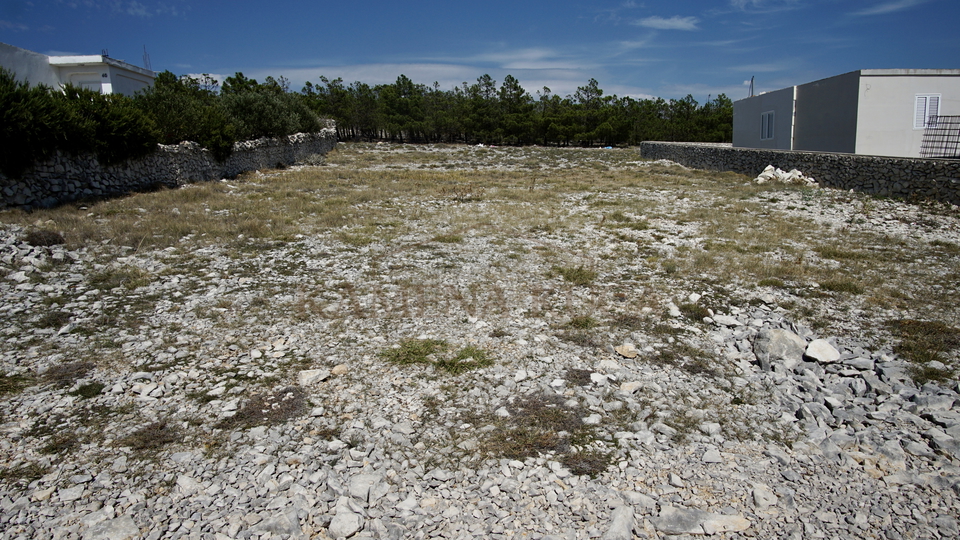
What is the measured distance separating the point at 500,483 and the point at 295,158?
39.1m

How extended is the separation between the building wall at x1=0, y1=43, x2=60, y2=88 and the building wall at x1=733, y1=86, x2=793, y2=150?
43985 mm

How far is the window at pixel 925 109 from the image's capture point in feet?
82.1

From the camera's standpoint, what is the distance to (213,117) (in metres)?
28.1

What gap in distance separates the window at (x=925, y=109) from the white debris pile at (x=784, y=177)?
566cm

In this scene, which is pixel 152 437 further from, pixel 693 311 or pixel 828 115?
pixel 828 115

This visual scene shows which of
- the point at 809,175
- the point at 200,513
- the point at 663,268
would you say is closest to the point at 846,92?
the point at 809,175

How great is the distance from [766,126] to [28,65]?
158 feet

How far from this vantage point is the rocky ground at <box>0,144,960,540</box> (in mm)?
4836

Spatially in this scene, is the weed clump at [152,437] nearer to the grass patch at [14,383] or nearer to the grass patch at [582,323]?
the grass patch at [14,383]

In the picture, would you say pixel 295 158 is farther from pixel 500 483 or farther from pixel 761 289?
pixel 500 483

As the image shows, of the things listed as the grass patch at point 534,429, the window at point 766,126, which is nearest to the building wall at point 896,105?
the window at point 766,126

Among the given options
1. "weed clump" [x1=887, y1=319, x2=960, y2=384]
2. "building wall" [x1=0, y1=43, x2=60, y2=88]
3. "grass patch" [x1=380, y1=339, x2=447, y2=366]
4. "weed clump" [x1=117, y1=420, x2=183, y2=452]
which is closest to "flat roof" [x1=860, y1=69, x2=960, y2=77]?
"weed clump" [x1=887, y1=319, x2=960, y2=384]

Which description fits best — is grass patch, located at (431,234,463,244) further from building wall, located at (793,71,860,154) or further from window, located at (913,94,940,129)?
window, located at (913,94,940,129)

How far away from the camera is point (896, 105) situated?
25.1 meters
